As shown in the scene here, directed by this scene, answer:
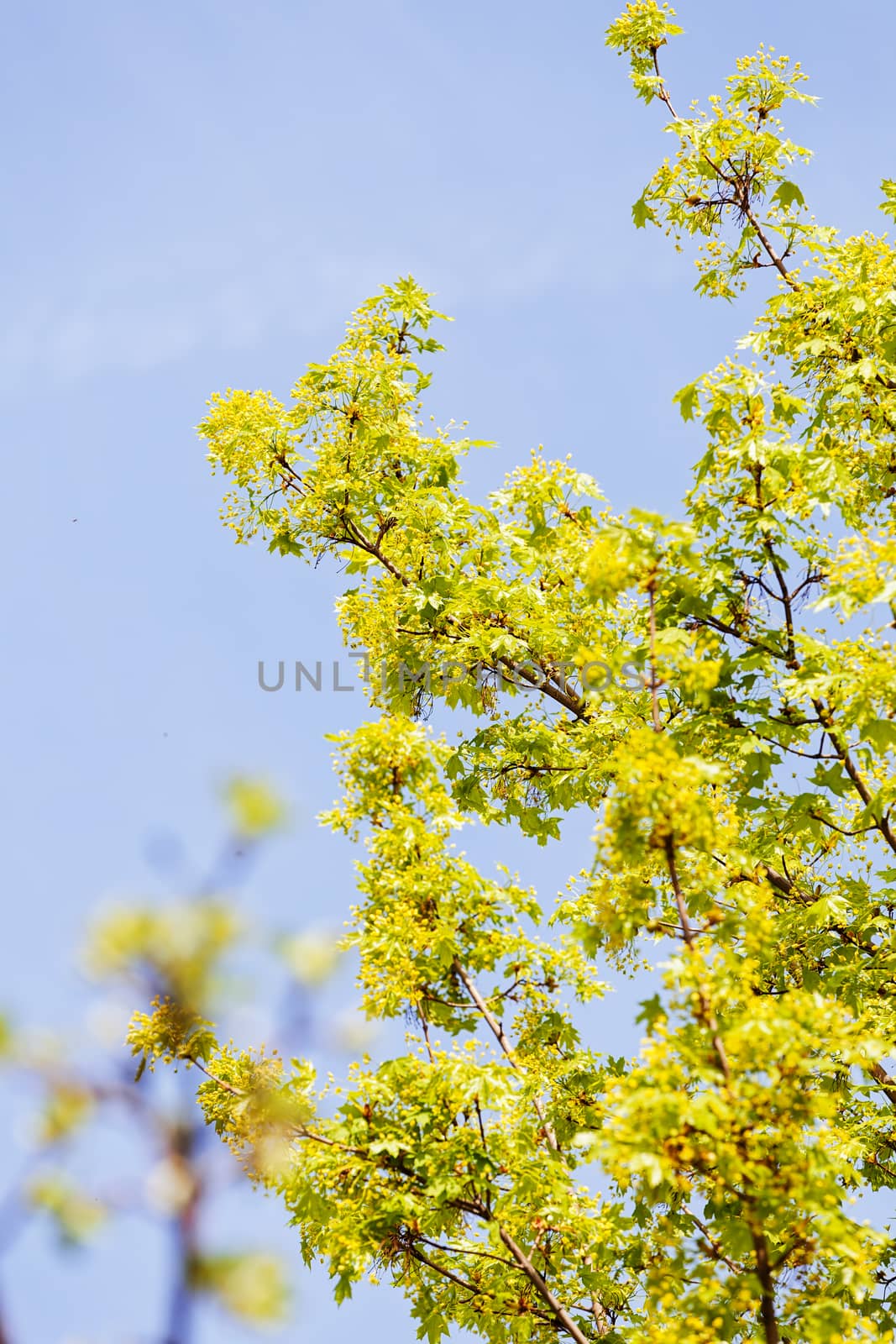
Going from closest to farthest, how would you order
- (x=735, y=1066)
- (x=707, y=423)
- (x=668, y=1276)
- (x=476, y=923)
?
(x=735, y=1066)
(x=668, y=1276)
(x=476, y=923)
(x=707, y=423)

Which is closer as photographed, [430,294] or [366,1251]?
[366,1251]

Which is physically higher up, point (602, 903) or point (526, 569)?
point (526, 569)

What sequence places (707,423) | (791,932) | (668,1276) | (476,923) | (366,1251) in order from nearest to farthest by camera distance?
1. (668,1276)
2. (366,1251)
3. (476,923)
4. (707,423)
5. (791,932)

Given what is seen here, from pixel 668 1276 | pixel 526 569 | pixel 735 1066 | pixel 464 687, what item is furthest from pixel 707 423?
pixel 668 1276

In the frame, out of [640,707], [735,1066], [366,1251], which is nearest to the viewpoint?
[735,1066]

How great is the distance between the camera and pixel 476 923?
7512 millimetres

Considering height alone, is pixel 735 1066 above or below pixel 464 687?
below

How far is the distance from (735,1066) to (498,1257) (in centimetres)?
265

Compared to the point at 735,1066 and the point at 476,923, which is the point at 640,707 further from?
the point at 735,1066

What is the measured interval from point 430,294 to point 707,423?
5.56m

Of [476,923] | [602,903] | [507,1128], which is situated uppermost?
[476,923]

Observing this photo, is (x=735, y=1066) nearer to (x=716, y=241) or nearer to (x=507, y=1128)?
(x=507, y=1128)

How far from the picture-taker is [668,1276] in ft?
19.2

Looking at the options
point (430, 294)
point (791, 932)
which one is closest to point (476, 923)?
point (791, 932)
